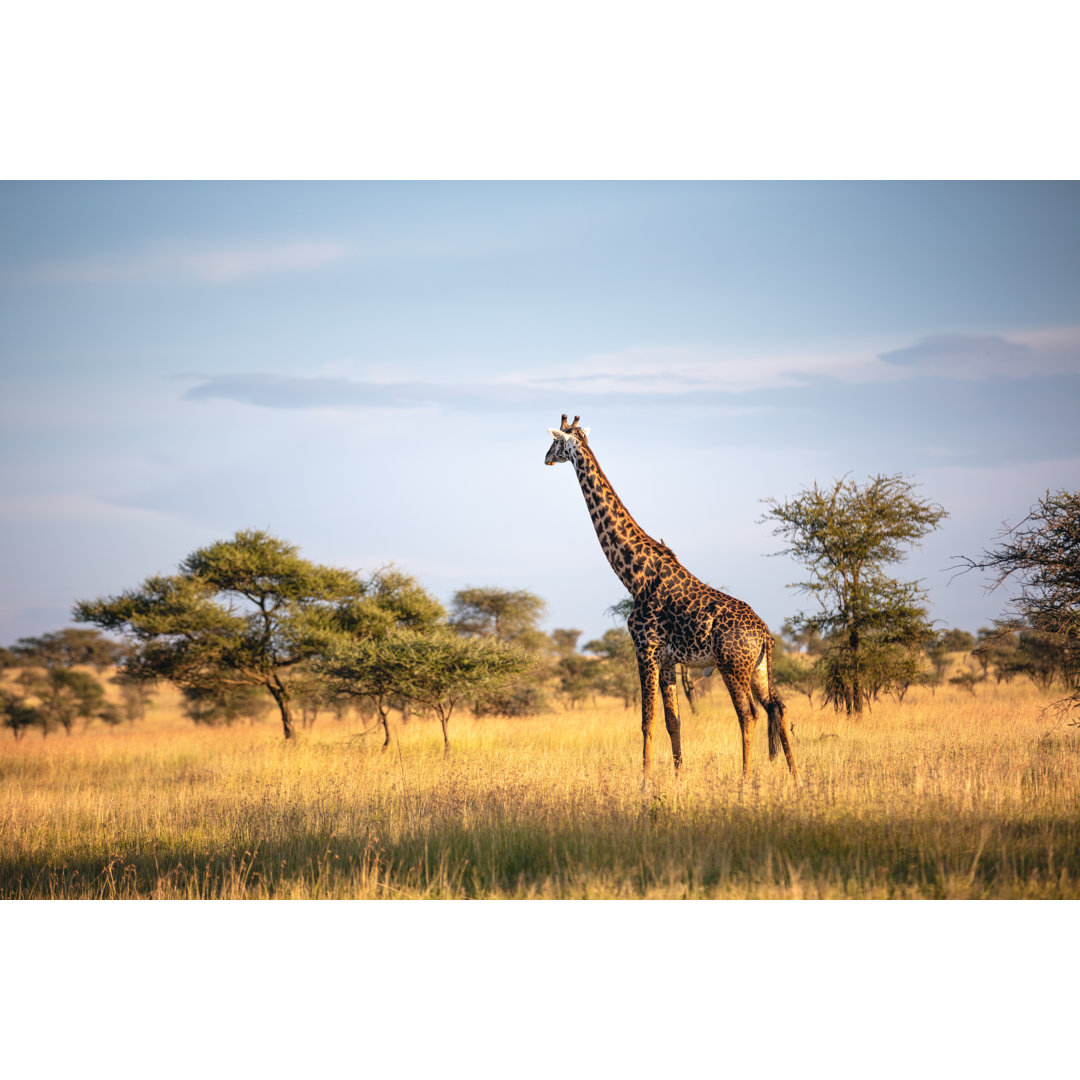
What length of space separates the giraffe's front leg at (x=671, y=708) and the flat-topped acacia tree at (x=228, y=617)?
924 cm

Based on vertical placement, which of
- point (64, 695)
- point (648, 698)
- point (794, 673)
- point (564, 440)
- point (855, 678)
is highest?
point (564, 440)

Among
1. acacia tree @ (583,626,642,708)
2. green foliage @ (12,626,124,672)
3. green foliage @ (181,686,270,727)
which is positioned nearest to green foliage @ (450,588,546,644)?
acacia tree @ (583,626,642,708)

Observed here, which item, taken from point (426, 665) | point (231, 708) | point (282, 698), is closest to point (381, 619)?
point (282, 698)

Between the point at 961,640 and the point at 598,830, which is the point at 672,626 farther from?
the point at 961,640

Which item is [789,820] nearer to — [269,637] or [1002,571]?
[1002,571]

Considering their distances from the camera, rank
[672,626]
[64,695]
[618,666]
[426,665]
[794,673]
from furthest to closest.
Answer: [64,695] < [618,666] < [794,673] < [426,665] < [672,626]

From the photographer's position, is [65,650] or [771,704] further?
[65,650]

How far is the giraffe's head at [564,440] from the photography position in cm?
919

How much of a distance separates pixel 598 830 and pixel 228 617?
12113 mm

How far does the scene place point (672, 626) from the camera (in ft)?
27.7

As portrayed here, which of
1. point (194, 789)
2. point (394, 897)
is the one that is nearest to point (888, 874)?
point (394, 897)

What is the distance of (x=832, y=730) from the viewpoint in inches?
515

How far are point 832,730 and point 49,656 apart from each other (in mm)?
29866

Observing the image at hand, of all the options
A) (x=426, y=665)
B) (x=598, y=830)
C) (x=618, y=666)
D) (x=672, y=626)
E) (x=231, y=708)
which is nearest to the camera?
(x=598, y=830)
